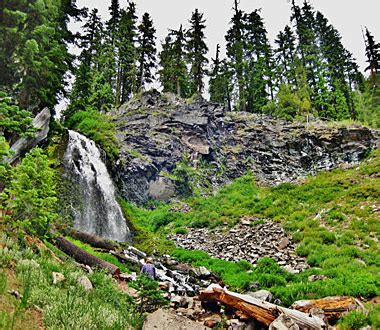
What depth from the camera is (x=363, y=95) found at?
4659cm

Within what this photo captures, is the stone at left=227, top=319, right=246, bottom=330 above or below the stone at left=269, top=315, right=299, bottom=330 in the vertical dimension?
below

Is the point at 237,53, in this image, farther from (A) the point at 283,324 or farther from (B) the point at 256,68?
(A) the point at 283,324

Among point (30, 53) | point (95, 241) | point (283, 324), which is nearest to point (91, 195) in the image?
point (95, 241)

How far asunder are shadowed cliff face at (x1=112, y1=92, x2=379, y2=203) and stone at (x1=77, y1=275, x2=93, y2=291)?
16091mm

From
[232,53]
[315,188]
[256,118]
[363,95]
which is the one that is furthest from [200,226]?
[363,95]

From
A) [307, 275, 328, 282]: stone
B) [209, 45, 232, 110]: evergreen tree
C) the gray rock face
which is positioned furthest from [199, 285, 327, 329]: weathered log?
[209, 45, 232, 110]: evergreen tree

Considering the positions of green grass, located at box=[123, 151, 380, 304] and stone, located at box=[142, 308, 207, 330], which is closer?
stone, located at box=[142, 308, 207, 330]

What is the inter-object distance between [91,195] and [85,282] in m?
11.6

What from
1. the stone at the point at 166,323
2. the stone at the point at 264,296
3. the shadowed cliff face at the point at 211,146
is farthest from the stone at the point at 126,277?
the shadowed cliff face at the point at 211,146

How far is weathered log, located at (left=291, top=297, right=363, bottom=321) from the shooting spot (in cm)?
783

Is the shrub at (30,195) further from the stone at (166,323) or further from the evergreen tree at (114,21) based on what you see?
the evergreen tree at (114,21)

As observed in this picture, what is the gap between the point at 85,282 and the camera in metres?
8.11

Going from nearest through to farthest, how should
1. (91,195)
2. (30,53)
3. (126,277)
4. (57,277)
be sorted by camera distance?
(57,277) → (126,277) → (30,53) → (91,195)

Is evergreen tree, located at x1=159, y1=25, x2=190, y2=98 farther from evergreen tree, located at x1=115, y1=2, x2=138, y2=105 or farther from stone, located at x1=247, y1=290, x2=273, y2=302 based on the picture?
stone, located at x1=247, y1=290, x2=273, y2=302
